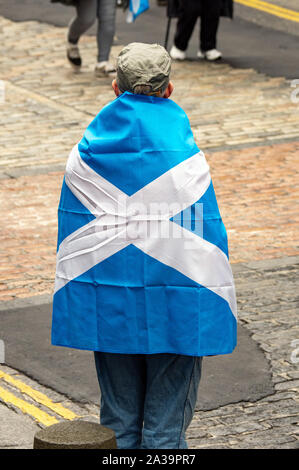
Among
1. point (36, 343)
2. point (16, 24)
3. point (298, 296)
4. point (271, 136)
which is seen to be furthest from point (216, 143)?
point (16, 24)

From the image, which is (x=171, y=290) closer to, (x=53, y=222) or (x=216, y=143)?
(x=53, y=222)

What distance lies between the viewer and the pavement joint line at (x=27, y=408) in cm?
539

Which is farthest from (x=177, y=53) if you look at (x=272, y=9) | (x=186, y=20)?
(x=272, y=9)

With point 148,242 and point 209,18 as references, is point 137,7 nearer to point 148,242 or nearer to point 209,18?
point 209,18

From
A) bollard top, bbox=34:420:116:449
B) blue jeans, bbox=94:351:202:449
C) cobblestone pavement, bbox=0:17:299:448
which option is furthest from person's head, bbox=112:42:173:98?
cobblestone pavement, bbox=0:17:299:448

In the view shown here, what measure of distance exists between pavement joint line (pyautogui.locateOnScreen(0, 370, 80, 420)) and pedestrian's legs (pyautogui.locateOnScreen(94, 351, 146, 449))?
1295 mm

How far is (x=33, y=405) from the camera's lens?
18.4 ft

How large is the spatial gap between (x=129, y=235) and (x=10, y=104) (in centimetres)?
927

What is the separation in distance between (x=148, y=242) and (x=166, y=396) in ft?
1.97

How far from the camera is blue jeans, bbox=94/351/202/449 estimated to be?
4105 millimetres

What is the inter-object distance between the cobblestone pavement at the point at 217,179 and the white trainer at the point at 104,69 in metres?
0.14

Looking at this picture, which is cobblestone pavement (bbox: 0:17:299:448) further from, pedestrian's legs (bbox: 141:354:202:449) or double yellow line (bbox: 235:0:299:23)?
double yellow line (bbox: 235:0:299:23)

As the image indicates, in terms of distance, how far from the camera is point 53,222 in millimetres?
8883

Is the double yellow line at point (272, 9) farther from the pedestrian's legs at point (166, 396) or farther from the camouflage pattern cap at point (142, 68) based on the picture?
the pedestrian's legs at point (166, 396)
